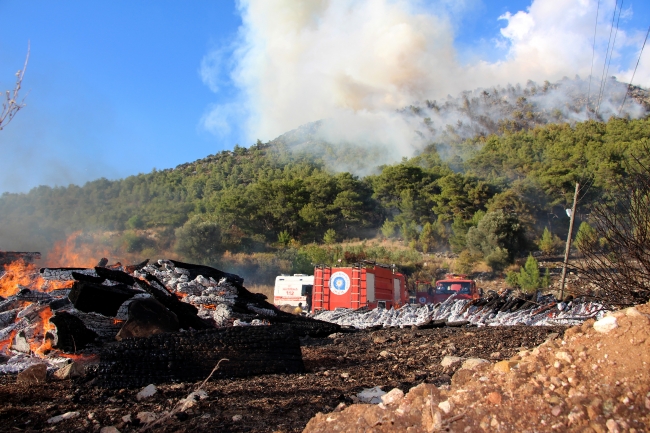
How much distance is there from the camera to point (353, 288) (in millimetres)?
19672

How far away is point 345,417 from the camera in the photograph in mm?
2805

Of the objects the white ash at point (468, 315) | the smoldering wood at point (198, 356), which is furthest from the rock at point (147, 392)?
the white ash at point (468, 315)

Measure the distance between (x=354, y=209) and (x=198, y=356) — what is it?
152 ft

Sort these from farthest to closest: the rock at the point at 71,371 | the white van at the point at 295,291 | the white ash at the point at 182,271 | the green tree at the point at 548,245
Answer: the green tree at the point at 548,245 → the white van at the point at 295,291 → the white ash at the point at 182,271 → the rock at the point at 71,371

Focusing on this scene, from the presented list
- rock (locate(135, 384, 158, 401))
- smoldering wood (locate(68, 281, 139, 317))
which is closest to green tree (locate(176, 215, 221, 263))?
smoldering wood (locate(68, 281, 139, 317))

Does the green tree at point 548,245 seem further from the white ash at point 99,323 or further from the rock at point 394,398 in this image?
the rock at point 394,398

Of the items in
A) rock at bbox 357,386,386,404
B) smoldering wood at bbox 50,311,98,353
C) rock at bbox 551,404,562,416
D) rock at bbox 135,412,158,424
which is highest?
rock at bbox 551,404,562,416

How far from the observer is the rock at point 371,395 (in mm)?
4148

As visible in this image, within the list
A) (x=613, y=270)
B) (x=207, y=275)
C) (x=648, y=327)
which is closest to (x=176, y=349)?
(x=648, y=327)

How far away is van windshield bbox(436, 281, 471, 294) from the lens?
20.5 m

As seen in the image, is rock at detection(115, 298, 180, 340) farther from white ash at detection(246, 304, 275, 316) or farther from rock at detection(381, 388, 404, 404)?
rock at detection(381, 388, 404, 404)

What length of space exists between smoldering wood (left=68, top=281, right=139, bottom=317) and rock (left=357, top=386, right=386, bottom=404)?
14.9 ft

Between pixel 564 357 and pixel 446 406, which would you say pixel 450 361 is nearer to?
pixel 564 357

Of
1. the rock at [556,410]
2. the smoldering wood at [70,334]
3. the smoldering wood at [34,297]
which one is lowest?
the smoldering wood at [70,334]
